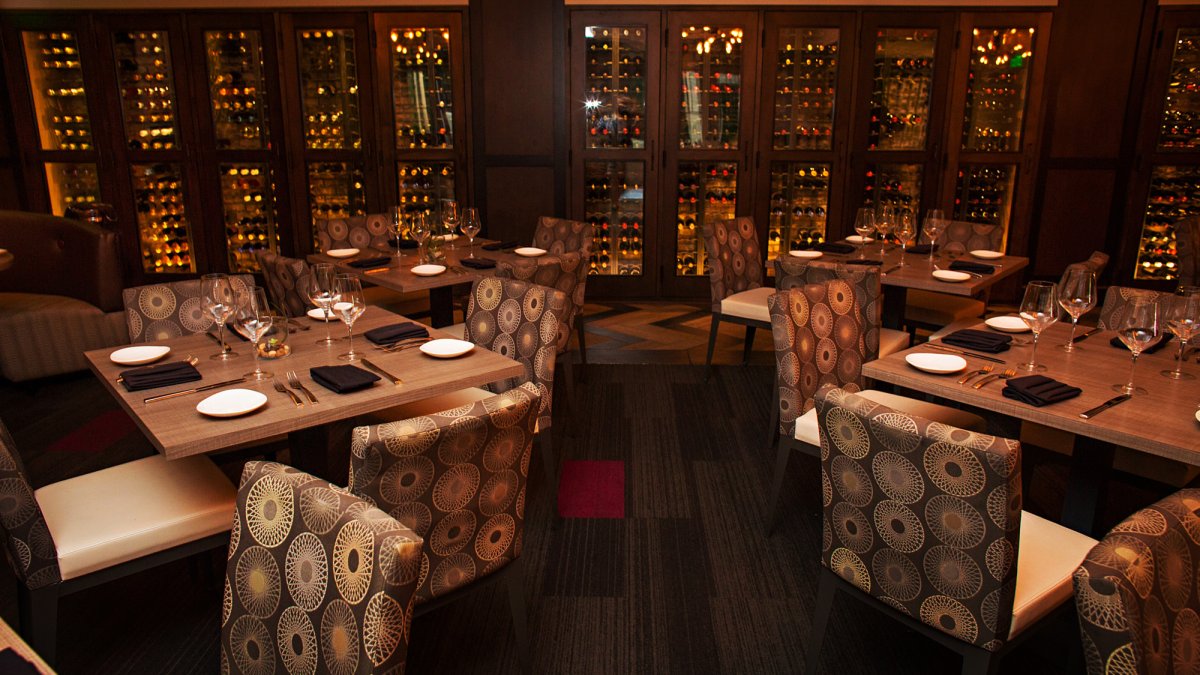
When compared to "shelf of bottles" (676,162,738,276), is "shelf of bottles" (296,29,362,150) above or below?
above

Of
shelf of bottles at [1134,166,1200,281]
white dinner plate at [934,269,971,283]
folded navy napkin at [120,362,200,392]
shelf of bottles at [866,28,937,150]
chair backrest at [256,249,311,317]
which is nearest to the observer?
folded navy napkin at [120,362,200,392]

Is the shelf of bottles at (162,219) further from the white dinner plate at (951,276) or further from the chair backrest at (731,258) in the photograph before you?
the white dinner plate at (951,276)

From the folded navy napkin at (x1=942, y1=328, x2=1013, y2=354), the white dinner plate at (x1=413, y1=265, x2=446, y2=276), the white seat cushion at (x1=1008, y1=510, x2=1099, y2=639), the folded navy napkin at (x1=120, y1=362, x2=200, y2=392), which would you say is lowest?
the white seat cushion at (x1=1008, y1=510, x2=1099, y2=639)

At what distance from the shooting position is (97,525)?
2.15 metres

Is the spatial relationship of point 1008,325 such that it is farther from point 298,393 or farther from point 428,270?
point 428,270

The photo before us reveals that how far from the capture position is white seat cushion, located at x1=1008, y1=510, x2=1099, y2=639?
1868 mm

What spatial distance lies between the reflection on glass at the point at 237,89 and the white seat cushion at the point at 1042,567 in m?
6.53

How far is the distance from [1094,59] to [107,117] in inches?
310

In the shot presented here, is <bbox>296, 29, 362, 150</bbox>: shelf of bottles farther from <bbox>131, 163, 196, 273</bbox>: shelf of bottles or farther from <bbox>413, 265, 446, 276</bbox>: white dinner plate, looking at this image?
<bbox>413, 265, 446, 276</bbox>: white dinner plate

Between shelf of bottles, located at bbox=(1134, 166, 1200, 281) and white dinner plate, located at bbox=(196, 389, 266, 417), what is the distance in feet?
22.8

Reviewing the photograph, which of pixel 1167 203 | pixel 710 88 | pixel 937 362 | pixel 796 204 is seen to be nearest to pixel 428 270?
pixel 937 362

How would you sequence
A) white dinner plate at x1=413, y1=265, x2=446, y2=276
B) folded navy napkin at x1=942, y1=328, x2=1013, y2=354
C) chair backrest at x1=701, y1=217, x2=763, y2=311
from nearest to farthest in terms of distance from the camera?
folded navy napkin at x1=942, y1=328, x2=1013, y2=354, white dinner plate at x1=413, y1=265, x2=446, y2=276, chair backrest at x1=701, y1=217, x2=763, y2=311

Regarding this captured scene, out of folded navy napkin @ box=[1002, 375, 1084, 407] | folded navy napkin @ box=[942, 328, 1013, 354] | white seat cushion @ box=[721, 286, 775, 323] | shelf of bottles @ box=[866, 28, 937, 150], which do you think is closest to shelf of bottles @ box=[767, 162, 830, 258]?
shelf of bottles @ box=[866, 28, 937, 150]

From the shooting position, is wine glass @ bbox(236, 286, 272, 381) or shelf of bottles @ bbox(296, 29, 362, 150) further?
shelf of bottles @ bbox(296, 29, 362, 150)
